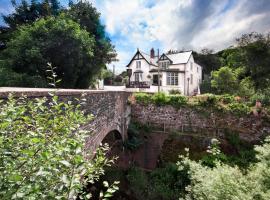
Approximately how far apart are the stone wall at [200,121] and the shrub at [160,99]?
329mm

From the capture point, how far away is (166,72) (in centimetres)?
2603

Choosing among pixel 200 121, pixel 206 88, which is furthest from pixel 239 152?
pixel 206 88

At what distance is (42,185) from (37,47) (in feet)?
40.6

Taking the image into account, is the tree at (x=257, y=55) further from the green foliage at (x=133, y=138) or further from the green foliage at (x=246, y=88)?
the green foliage at (x=133, y=138)

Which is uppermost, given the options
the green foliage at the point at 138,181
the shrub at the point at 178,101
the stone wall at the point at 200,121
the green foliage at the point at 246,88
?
the green foliage at the point at 246,88

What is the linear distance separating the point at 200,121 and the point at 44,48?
12.0m

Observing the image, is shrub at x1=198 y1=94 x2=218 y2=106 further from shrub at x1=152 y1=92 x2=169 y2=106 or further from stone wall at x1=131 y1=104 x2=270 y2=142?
shrub at x1=152 y1=92 x2=169 y2=106

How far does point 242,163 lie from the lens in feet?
33.3

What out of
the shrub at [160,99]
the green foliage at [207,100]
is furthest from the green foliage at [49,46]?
the green foliage at [207,100]

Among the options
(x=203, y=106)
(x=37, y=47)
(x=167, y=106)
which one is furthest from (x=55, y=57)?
(x=203, y=106)

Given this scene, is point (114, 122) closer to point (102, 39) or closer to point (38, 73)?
point (38, 73)

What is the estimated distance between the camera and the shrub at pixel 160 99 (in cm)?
1350

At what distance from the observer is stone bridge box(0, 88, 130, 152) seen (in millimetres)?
4785

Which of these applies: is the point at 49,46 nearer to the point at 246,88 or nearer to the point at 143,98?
the point at 143,98
